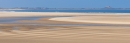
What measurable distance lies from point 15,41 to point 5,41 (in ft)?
1.03

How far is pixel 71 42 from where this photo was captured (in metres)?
7.47

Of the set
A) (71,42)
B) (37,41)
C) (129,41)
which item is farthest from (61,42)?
(129,41)

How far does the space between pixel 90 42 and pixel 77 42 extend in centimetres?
39

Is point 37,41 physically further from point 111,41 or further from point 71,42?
point 111,41

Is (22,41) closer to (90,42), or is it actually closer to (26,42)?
(26,42)

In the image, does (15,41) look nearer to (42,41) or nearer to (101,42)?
(42,41)

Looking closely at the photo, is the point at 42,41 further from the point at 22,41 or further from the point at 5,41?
the point at 5,41

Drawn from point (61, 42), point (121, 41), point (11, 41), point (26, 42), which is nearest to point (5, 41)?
point (11, 41)

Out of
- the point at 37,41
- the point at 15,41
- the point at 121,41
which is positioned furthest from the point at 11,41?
the point at 121,41

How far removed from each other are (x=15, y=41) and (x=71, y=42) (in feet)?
5.70

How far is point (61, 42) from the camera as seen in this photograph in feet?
24.3

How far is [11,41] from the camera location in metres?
7.69

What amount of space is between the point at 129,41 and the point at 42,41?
2661 millimetres

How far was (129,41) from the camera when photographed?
757 centimetres
